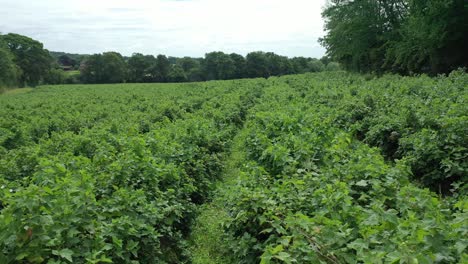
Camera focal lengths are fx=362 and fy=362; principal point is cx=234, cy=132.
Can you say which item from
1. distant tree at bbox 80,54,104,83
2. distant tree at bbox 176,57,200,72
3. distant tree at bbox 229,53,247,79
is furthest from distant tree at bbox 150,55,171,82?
distant tree at bbox 229,53,247,79

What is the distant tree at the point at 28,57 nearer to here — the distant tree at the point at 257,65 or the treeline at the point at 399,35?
the distant tree at the point at 257,65

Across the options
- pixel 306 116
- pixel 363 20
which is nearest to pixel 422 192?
pixel 306 116

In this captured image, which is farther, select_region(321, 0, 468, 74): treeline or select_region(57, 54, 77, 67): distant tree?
select_region(57, 54, 77, 67): distant tree

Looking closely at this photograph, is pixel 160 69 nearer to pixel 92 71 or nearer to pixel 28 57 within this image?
pixel 92 71

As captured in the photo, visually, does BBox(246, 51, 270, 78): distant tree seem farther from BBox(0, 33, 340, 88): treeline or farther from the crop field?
the crop field

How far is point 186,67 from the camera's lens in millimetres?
93375

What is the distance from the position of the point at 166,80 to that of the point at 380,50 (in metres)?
52.3

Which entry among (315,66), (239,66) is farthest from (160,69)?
(315,66)

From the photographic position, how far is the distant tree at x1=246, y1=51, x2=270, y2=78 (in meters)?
86.1

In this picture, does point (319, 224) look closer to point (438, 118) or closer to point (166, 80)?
point (438, 118)

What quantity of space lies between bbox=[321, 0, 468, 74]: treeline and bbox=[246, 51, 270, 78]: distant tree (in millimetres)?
37016

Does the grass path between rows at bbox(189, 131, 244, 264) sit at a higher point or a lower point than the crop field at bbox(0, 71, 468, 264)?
lower

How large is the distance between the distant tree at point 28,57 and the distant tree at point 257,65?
43.6 metres

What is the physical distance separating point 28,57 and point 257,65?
48.3 meters
